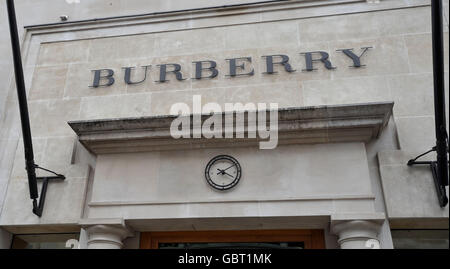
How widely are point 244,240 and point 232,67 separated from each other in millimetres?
2741

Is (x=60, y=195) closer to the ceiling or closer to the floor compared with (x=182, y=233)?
closer to the ceiling

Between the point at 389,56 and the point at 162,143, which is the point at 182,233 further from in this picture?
the point at 389,56

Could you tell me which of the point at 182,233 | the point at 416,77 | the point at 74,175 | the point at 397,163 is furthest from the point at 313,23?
the point at 74,175

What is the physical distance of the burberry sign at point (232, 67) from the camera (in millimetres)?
7168

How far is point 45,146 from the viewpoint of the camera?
7.16 meters

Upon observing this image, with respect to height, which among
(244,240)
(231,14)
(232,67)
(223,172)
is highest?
(231,14)

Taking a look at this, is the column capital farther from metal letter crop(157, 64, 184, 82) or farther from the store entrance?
metal letter crop(157, 64, 184, 82)

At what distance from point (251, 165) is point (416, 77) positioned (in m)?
2.84

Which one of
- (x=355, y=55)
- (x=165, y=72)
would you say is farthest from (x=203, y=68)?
(x=355, y=55)

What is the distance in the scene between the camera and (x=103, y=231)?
6.22 m

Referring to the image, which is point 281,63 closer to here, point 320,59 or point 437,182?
point 320,59

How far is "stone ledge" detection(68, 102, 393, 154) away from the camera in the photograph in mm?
6133

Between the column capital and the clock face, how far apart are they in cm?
136

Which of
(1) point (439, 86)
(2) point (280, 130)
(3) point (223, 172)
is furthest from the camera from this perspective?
(3) point (223, 172)
